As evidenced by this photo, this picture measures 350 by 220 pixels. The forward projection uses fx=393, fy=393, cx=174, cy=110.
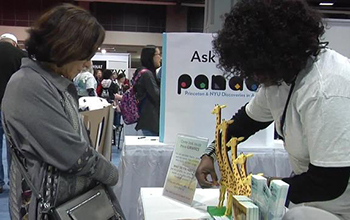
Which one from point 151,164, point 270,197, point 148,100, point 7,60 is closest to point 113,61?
point 7,60

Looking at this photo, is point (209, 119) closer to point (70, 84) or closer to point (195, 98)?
point (195, 98)

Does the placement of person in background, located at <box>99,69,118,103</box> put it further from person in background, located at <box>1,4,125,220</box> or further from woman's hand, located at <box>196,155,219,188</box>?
person in background, located at <box>1,4,125,220</box>

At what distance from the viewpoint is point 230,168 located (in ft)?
4.01

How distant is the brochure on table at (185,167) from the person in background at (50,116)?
38 centimetres

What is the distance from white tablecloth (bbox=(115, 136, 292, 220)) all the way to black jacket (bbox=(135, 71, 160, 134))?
3.11ft

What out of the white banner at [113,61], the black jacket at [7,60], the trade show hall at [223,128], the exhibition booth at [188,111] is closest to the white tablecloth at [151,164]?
the exhibition booth at [188,111]

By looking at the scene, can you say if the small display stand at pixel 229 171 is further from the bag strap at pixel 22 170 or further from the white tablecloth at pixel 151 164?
the white tablecloth at pixel 151 164

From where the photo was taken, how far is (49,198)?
111 cm

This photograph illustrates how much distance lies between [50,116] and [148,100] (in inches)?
81.7

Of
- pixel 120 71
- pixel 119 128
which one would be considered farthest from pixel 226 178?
pixel 120 71

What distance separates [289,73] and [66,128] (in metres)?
0.61

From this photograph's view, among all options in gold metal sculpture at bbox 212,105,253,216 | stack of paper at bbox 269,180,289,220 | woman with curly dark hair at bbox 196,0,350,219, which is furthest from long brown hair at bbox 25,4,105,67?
stack of paper at bbox 269,180,289,220

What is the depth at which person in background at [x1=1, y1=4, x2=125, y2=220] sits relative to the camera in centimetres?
106

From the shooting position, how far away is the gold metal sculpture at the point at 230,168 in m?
1.11
